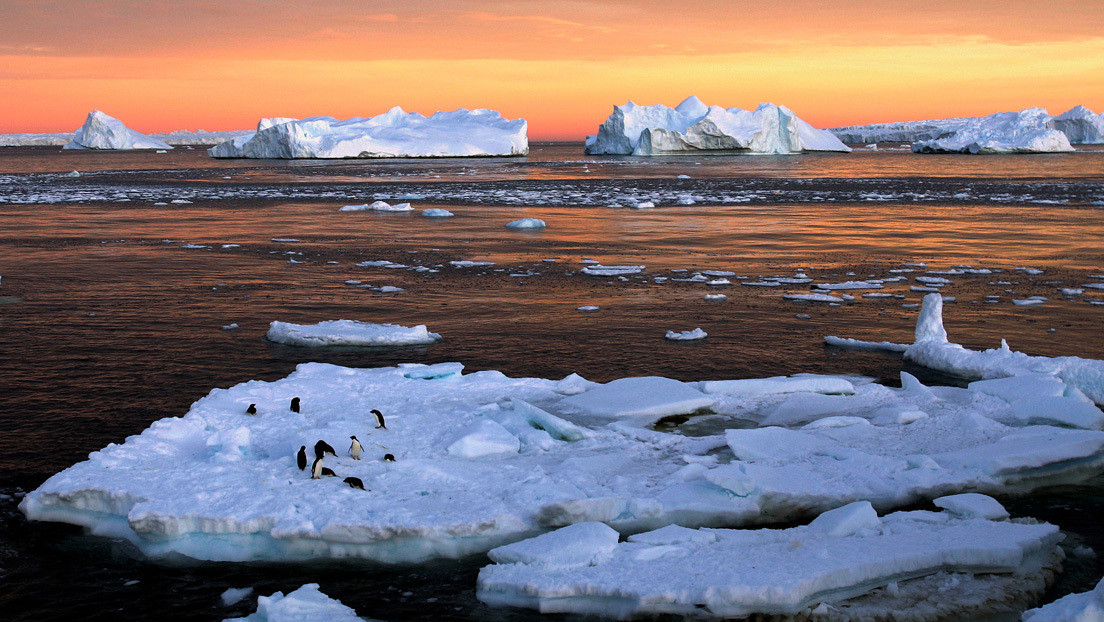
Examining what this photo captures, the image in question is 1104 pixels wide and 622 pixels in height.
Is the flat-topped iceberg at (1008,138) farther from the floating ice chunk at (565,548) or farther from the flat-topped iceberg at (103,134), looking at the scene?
the flat-topped iceberg at (103,134)

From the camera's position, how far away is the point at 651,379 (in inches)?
301

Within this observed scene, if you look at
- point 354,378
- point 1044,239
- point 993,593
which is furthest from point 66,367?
point 1044,239

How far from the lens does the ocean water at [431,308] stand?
4926mm

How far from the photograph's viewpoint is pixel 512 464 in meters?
6.03

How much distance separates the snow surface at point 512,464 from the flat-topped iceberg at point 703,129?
187 ft

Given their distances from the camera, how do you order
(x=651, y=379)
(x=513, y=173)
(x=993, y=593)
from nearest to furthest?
(x=993, y=593)
(x=651, y=379)
(x=513, y=173)

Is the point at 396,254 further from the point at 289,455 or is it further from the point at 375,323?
the point at 289,455

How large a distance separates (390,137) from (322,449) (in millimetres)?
65367

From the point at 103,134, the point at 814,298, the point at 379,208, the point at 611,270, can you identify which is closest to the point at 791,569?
the point at 814,298

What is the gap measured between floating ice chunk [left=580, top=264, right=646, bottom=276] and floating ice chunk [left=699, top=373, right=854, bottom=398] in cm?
664

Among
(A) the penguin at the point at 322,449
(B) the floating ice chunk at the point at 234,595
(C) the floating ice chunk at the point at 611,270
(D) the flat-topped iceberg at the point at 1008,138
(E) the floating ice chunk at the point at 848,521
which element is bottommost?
(B) the floating ice chunk at the point at 234,595

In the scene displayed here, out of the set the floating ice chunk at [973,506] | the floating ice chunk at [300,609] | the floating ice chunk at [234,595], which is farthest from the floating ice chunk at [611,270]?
the floating ice chunk at [300,609]

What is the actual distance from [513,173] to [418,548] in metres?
46.0

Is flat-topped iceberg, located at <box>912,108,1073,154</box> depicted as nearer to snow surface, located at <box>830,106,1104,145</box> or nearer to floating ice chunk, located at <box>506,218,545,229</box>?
snow surface, located at <box>830,106,1104,145</box>
